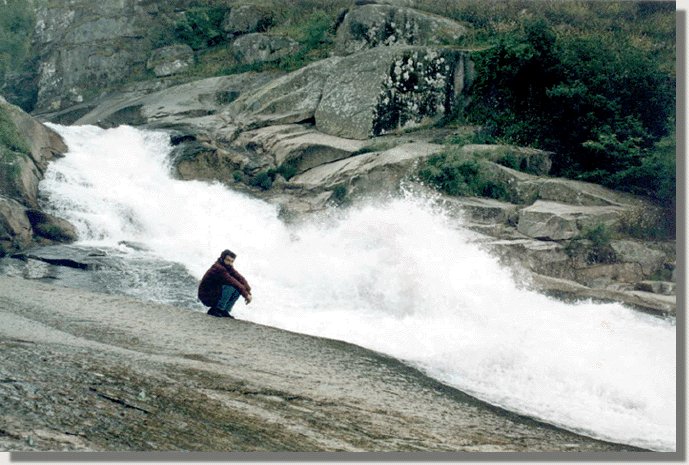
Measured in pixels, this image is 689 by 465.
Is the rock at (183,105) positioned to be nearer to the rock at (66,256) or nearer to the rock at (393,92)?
the rock at (393,92)

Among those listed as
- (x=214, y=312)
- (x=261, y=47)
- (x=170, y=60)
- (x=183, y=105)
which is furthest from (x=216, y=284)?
(x=170, y=60)

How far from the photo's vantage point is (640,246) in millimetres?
10312

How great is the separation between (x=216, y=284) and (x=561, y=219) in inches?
237

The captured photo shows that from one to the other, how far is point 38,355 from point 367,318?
415cm

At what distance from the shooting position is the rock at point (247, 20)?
21.0 m

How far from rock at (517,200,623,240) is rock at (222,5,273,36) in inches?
463

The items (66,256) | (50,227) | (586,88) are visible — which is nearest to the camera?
(66,256)

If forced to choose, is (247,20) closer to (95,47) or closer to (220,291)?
(95,47)

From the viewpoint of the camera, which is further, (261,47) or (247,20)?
(247,20)

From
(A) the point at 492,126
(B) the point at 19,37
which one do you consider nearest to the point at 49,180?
(A) the point at 492,126

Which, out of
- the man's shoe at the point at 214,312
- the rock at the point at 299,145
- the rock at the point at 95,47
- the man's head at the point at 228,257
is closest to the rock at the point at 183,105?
the rock at the point at 299,145

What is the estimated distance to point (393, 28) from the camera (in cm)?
1814

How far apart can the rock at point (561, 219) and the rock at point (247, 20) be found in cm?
1175

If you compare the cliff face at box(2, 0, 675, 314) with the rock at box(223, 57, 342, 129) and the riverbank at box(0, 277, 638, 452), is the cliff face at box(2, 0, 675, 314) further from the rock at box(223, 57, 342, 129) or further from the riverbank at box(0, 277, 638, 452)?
the riverbank at box(0, 277, 638, 452)
